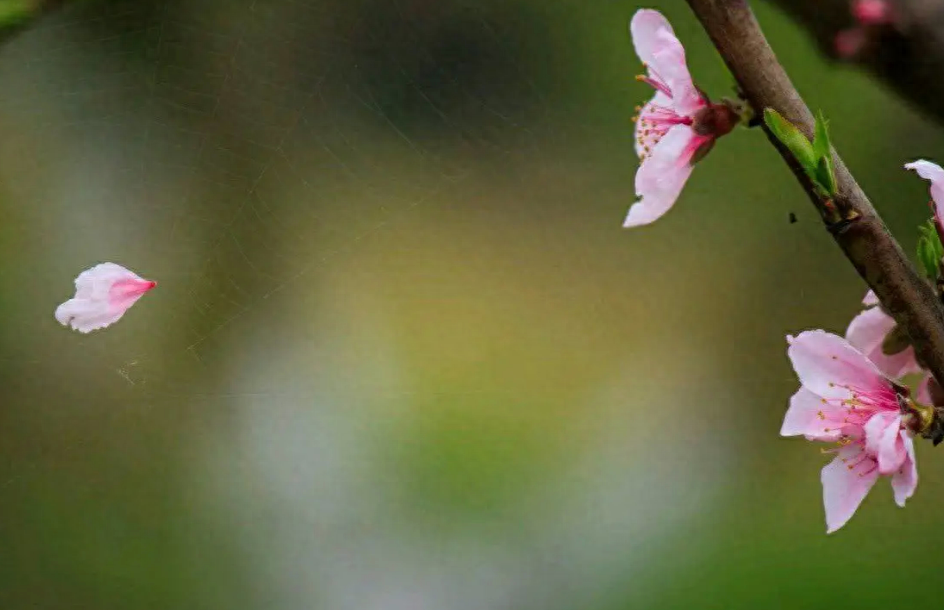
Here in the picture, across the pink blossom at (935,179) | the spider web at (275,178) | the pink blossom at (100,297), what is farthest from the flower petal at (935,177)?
the spider web at (275,178)

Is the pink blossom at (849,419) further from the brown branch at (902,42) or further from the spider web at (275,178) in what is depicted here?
the spider web at (275,178)

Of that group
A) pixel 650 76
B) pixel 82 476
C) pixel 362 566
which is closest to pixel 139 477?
pixel 82 476

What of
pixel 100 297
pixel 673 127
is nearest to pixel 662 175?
pixel 673 127

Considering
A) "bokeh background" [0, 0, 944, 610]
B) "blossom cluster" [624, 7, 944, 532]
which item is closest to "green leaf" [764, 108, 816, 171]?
"blossom cluster" [624, 7, 944, 532]

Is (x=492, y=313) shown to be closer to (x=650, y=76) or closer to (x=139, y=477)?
(x=139, y=477)

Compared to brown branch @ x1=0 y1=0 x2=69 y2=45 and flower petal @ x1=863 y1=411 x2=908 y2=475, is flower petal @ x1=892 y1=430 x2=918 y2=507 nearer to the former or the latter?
flower petal @ x1=863 y1=411 x2=908 y2=475

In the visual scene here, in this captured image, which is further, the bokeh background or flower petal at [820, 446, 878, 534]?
the bokeh background
